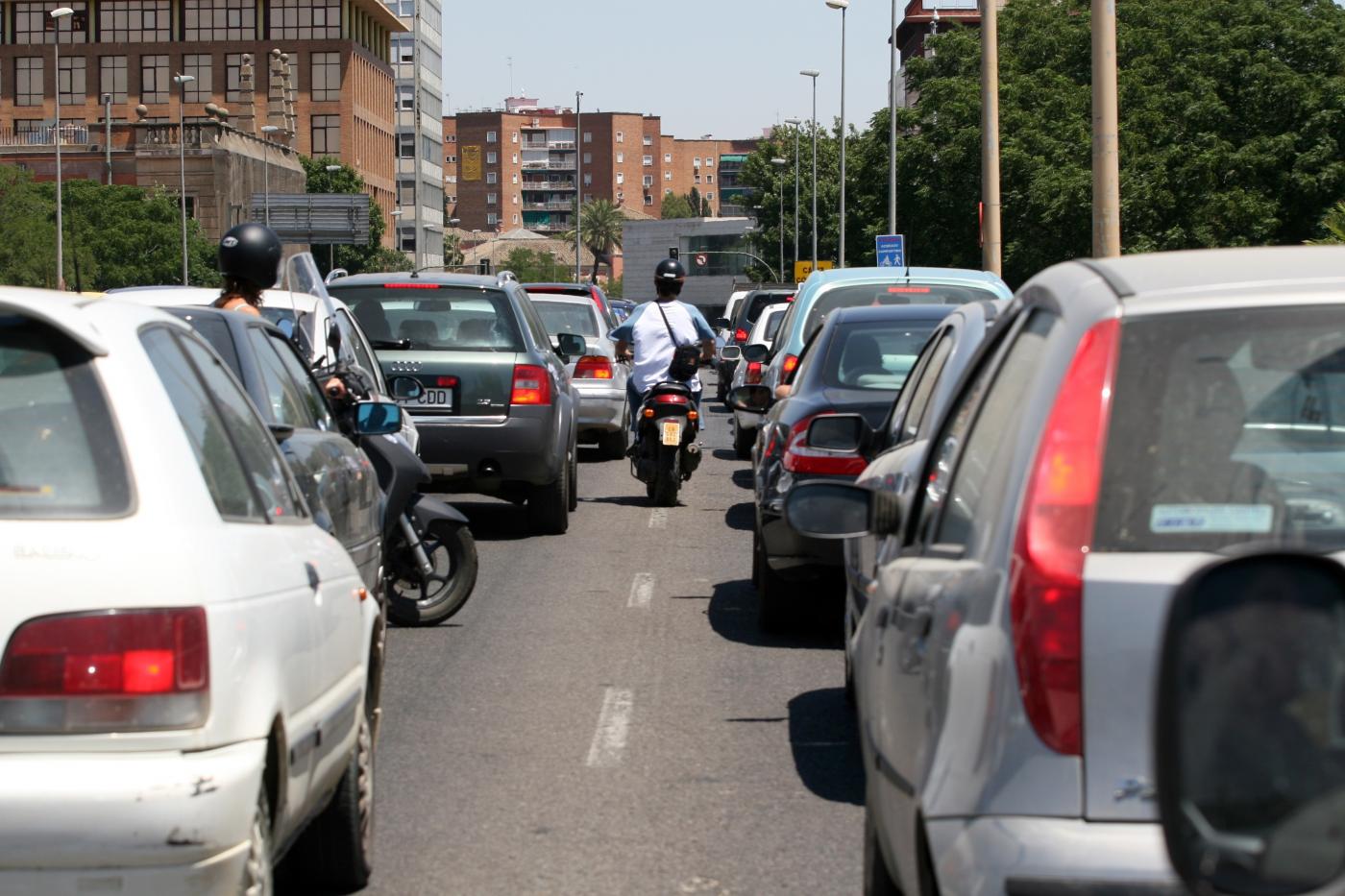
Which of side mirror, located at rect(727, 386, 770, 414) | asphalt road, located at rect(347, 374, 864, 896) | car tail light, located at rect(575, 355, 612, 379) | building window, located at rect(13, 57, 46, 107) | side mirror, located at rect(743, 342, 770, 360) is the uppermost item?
building window, located at rect(13, 57, 46, 107)

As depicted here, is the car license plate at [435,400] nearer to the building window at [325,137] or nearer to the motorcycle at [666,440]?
the motorcycle at [666,440]

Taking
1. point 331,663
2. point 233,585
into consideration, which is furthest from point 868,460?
point 233,585

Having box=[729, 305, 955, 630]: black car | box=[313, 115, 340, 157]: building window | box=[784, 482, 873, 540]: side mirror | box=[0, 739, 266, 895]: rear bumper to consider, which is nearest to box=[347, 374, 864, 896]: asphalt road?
box=[729, 305, 955, 630]: black car

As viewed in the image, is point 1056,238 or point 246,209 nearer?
point 1056,238

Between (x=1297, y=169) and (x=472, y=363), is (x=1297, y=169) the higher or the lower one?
the higher one

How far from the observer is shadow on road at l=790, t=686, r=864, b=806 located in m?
6.90

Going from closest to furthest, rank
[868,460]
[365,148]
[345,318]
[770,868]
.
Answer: [770,868]
[868,460]
[345,318]
[365,148]

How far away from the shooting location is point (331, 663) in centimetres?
493

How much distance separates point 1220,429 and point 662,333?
12.8 meters

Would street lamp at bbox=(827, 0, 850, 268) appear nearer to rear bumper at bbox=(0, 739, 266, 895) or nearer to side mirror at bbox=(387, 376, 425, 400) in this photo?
side mirror at bbox=(387, 376, 425, 400)

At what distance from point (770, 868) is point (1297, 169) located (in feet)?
153

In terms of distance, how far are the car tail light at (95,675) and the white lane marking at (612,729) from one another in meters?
3.53

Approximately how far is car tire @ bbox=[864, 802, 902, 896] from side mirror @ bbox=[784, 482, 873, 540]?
93cm

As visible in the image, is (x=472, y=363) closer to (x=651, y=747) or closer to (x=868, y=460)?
(x=868, y=460)
